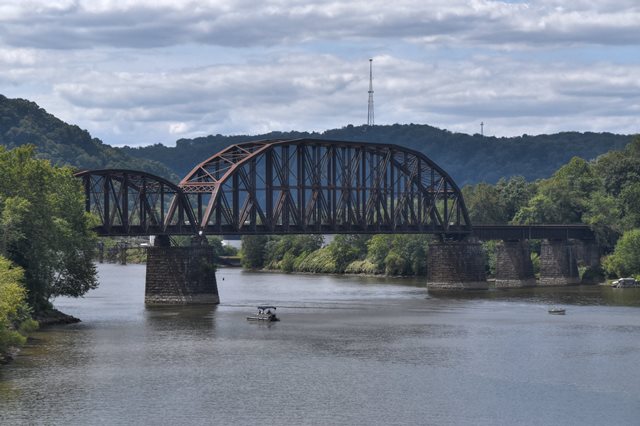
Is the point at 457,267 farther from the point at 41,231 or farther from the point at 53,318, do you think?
the point at 41,231

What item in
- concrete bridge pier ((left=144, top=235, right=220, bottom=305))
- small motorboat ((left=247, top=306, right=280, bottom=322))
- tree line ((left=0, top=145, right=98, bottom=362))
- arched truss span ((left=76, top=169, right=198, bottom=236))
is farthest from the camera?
concrete bridge pier ((left=144, top=235, right=220, bottom=305))

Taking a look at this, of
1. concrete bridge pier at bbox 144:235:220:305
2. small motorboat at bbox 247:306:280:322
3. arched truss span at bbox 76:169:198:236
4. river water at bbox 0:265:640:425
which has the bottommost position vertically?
river water at bbox 0:265:640:425

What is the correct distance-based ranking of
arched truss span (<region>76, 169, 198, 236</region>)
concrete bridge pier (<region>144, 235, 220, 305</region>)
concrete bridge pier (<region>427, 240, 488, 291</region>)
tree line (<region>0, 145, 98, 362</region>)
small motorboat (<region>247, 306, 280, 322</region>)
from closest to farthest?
tree line (<region>0, 145, 98, 362</region>)
small motorboat (<region>247, 306, 280, 322</region>)
arched truss span (<region>76, 169, 198, 236</region>)
concrete bridge pier (<region>144, 235, 220, 305</region>)
concrete bridge pier (<region>427, 240, 488, 291</region>)

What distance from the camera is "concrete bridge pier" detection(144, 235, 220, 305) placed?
152750 millimetres

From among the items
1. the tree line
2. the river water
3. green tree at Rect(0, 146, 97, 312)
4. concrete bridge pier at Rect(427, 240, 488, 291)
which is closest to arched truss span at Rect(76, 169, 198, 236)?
the tree line

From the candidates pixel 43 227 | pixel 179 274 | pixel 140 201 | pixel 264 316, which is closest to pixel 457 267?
pixel 179 274

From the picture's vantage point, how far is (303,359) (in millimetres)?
102625

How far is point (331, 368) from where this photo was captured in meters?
97.2

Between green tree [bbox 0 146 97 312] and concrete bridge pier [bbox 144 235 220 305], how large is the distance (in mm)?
15402

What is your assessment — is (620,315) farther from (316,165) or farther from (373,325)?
(316,165)

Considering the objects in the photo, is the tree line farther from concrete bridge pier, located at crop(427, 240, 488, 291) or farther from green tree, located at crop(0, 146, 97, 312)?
concrete bridge pier, located at crop(427, 240, 488, 291)

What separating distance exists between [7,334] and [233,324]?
118 ft

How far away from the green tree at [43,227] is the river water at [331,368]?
5086 mm

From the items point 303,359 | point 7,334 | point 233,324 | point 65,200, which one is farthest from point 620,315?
point 7,334
